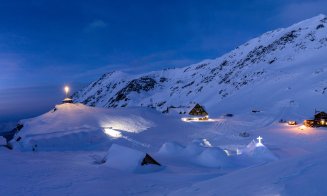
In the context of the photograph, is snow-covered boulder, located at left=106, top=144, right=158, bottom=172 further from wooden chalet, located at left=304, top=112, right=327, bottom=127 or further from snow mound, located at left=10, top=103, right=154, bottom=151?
wooden chalet, located at left=304, top=112, right=327, bottom=127

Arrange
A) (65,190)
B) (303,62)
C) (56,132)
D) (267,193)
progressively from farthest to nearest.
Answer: (303,62)
(56,132)
(65,190)
(267,193)

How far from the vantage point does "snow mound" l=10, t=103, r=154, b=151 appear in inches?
1308

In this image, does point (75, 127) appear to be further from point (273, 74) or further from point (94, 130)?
point (273, 74)

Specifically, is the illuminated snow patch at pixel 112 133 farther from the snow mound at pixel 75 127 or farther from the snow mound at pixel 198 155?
the snow mound at pixel 198 155

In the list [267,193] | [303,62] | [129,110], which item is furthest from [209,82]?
[267,193]

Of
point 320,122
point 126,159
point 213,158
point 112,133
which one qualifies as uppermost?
point 320,122

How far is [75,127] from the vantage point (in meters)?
38.2

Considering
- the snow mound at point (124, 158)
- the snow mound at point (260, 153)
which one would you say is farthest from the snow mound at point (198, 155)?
the snow mound at point (124, 158)

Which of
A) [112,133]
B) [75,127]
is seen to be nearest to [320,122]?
[112,133]

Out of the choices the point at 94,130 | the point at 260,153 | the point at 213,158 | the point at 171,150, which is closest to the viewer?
the point at 213,158

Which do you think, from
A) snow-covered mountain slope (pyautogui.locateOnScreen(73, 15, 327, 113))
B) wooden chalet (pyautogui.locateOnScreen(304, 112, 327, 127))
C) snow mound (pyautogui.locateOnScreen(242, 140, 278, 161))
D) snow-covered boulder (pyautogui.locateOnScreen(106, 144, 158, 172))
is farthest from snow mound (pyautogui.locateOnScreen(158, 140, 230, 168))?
snow-covered mountain slope (pyautogui.locateOnScreen(73, 15, 327, 113))

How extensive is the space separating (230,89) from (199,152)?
7547 centimetres

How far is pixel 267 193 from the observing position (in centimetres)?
798

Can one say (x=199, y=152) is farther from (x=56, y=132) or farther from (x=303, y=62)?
(x=303, y=62)
